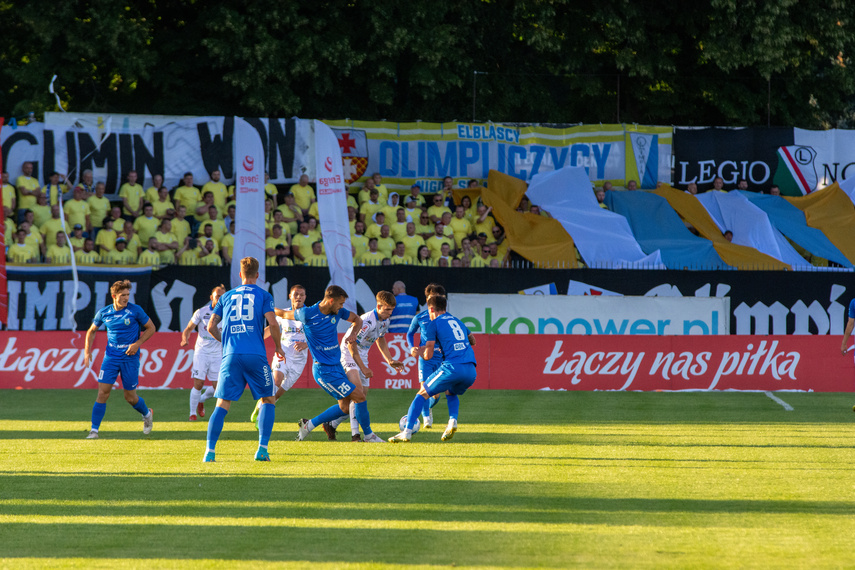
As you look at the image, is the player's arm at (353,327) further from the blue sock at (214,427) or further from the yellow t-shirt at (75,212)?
the yellow t-shirt at (75,212)

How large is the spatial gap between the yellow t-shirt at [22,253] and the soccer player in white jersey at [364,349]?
37.2ft

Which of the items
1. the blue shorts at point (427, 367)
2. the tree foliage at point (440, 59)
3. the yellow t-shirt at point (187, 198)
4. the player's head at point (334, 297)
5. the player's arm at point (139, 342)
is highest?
the tree foliage at point (440, 59)

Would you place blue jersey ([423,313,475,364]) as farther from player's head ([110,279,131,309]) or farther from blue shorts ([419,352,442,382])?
player's head ([110,279,131,309])

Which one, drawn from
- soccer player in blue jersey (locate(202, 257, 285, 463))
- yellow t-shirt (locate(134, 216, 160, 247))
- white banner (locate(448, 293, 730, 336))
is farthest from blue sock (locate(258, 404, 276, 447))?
yellow t-shirt (locate(134, 216, 160, 247))

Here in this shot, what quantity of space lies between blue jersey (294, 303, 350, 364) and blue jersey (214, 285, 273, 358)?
157 cm

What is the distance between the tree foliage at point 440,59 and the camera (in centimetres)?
2830

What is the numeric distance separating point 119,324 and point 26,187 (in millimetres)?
11599

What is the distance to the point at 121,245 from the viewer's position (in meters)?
22.9

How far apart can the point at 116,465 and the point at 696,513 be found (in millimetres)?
6003

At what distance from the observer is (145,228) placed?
23.6 metres

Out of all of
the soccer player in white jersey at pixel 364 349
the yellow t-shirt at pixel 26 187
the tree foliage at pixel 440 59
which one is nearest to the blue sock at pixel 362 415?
the soccer player in white jersey at pixel 364 349

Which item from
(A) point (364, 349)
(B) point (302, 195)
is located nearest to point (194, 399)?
(A) point (364, 349)

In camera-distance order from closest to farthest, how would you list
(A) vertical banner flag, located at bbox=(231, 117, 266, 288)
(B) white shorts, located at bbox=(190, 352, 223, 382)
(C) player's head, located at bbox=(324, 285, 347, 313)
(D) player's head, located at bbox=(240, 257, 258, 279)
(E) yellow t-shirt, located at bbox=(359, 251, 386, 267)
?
(D) player's head, located at bbox=(240, 257, 258, 279) < (C) player's head, located at bbox=(324, 285, 347, 313) < (B) white shorts, located at bbox=(190, 352, 223, 382) < (A) vertical banner flag, located at bbox=(231, 117, 266, 288) < (E) yellow t-shirt, located at bbox=(359, 251, 386, 267)

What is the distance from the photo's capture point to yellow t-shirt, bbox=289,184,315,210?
25.1 metres
